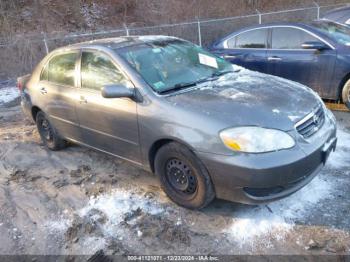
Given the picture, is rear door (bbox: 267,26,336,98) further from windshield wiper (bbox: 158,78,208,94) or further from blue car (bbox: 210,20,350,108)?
windshield wiper (bbox: 158,78,208,94)

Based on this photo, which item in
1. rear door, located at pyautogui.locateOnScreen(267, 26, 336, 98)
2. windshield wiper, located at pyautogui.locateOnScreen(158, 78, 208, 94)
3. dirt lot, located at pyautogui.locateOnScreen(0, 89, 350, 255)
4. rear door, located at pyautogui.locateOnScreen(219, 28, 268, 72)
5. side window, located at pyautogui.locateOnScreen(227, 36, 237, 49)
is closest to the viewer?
dirt lot, located at pyautogui.locateOnScreen(0, 89, 350, 255)

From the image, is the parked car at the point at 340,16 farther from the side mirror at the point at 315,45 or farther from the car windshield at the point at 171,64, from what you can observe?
the car windshield at the point at 171,64

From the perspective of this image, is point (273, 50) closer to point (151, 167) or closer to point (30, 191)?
point (151, 167)

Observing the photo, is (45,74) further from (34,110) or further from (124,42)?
(124,42)

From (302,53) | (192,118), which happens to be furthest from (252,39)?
(192,118)

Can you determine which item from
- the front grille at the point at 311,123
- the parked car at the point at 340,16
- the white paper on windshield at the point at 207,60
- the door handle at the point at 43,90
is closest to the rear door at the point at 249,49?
the parked car at the point at 340,16

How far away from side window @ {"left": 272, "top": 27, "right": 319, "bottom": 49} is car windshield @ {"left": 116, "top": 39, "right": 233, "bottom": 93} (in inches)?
97.5

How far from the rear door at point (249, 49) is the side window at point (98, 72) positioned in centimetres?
357

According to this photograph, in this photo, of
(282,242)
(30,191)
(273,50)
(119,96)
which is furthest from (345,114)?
(30,191)

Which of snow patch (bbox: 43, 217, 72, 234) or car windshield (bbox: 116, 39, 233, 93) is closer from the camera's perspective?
snow patch (bbox: 43, 217, 72, 234)

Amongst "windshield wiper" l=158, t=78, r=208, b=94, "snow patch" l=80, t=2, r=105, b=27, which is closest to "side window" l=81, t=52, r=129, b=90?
"windshield wiper" l=158, t=78, r=208, b=94

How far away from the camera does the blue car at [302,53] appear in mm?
6156

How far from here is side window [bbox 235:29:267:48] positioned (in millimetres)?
7051

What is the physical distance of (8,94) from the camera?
10.3 m
